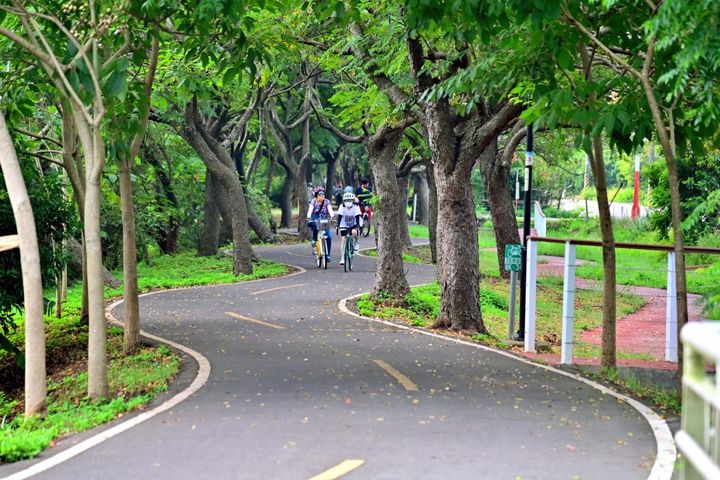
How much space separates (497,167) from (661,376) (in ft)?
47.4

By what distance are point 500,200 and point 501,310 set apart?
555cm

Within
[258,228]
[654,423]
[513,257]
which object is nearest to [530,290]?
[513,257]

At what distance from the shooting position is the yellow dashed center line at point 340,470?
635 centimetres

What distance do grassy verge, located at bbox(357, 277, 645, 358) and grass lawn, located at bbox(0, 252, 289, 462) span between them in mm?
5120

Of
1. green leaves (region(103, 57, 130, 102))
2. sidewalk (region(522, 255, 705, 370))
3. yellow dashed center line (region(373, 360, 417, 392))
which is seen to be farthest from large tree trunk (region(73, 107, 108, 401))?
sidewalk (region(522, 255, 705, 370))

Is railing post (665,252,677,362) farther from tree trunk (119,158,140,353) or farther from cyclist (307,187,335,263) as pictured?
cyclist (307,187,335,263)

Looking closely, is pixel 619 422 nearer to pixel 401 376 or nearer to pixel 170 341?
pixel 401 376

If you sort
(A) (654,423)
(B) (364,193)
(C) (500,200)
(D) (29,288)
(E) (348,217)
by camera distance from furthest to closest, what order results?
(B) (364,193)
(C) (500,200)
(E) (348,217)
(D) (29,288)
(A) (654,423)

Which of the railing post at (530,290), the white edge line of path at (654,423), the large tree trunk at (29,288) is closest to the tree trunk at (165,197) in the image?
the white edge line of path at (654,423)

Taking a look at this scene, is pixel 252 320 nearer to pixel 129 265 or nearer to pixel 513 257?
pixel 129 265

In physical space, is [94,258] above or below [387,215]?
below

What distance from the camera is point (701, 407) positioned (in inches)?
103

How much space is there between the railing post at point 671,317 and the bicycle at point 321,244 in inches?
541

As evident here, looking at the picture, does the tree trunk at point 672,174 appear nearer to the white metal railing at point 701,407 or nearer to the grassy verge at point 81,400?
the grassy verge at point 81,400
